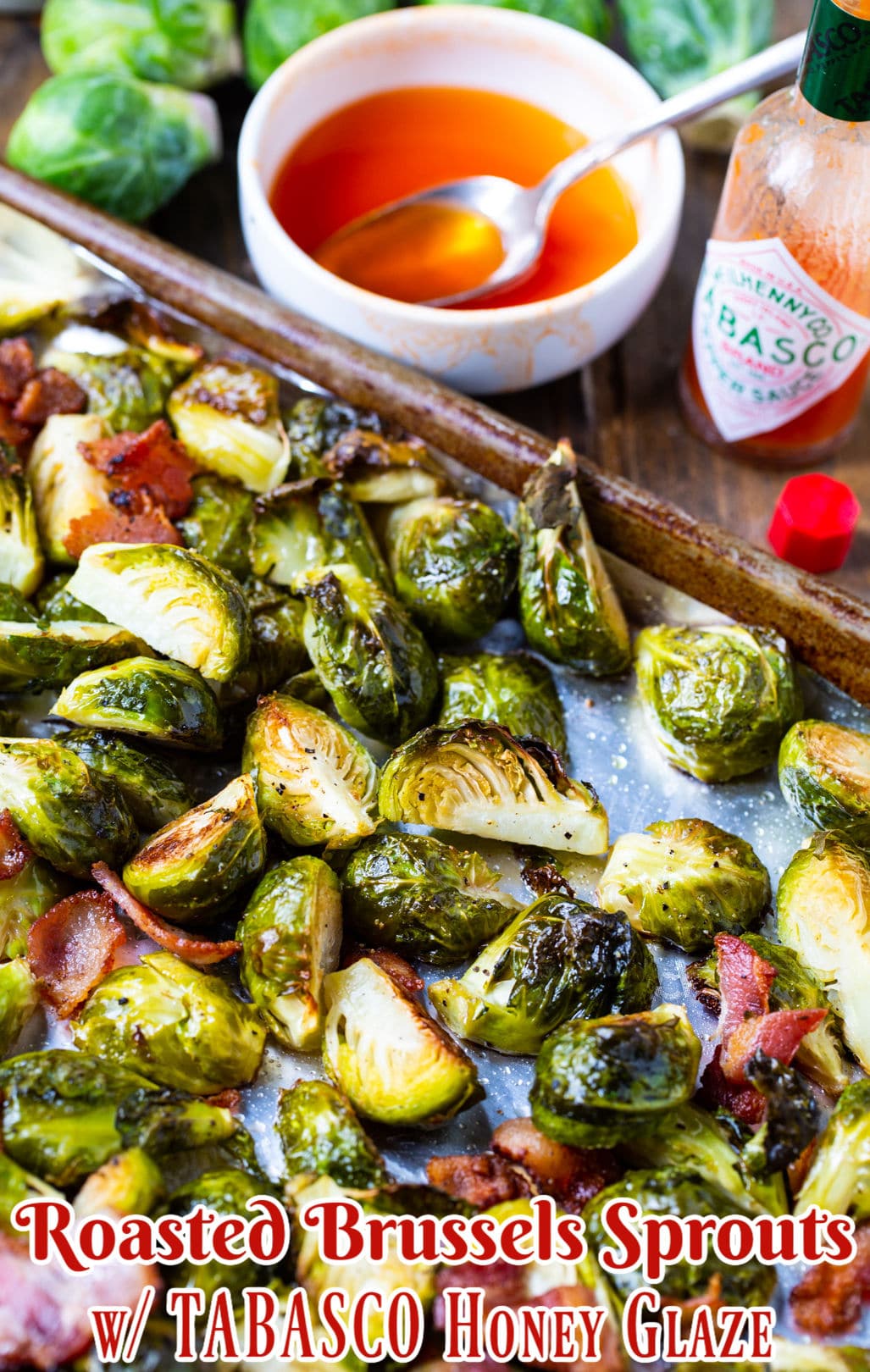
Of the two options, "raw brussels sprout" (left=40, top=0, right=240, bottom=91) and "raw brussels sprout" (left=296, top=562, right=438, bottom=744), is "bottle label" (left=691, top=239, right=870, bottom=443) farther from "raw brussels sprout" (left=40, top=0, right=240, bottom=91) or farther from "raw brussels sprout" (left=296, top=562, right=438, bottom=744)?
"raw brussels sprout" (left=40, top=0, right=240, bottom=91)

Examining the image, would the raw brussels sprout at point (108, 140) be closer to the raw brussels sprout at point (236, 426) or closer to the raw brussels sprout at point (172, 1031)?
the raw brussels sprout at point (236, 426)

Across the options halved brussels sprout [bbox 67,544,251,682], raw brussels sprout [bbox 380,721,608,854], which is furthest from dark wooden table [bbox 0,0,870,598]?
halved brussels sprout [bbox 67,544,251,682]

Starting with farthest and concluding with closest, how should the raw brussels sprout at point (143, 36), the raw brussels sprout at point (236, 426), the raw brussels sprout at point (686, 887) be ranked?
the raw brussels sprout at point (143, 36) → the raw brussels sprout at point (236, 426) → the raw brussels sprout at point (686, 887)

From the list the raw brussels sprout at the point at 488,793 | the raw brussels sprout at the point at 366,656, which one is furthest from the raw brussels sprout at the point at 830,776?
the raw brussels sprout at the point at 366,656

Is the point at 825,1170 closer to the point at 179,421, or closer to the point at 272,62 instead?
the point at 179,421

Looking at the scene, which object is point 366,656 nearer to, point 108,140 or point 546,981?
point 546,981

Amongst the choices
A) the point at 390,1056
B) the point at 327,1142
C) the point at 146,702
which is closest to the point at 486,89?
the point at 146,702

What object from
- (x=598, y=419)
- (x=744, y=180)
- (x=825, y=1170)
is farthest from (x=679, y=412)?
(x=825, y=1170)
